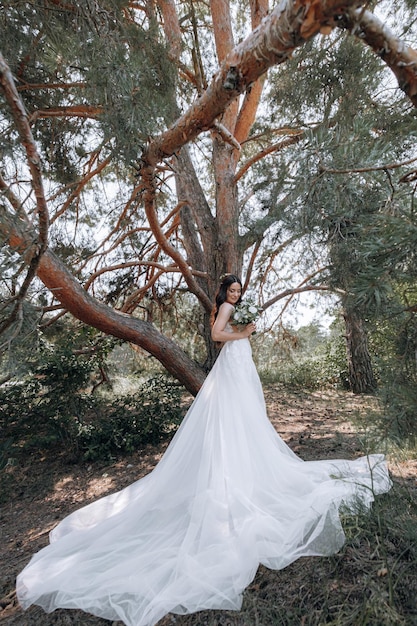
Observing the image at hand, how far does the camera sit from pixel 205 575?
2143mm

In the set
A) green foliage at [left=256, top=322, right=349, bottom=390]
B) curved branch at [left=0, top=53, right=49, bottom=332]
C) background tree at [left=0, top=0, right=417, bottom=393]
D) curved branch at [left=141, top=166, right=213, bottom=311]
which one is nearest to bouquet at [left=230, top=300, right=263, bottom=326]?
background tree at [left=0, top=0, right=417, bottom=393]

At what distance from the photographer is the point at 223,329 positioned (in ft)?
12.3

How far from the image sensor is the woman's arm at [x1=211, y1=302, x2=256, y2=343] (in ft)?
12.0

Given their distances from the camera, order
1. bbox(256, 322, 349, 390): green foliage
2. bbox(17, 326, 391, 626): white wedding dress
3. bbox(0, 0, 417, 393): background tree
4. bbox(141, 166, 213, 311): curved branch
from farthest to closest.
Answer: bbox(256, 322, 349, 390): green foliage, bbox(141, 166, 213, 311): curved branch, bbox(17, 326, 391, 626): white wedding dress, bbox(0, 0, 417, 393): background tree

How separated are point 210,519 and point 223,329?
5.49 ft

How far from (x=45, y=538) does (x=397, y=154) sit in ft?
13.7

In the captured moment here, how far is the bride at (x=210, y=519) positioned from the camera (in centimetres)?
210

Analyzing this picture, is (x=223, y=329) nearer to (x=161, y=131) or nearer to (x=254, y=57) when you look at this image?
(x=161, y=131)

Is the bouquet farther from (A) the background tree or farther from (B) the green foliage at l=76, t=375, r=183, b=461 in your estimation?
(B) the green foliage at l=76, t=375, r=183, b=461

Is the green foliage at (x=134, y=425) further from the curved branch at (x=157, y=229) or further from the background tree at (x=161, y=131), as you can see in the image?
the curved branch at (x=157, y=229)

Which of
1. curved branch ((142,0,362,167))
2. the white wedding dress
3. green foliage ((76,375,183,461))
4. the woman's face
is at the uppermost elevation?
curved branch ((142,0,362,167))

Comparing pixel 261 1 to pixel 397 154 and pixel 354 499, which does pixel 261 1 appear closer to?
pixel 397 154

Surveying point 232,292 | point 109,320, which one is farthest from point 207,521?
point 109,320

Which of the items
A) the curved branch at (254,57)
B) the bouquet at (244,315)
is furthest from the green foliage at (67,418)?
the curved branch at (254,57)
